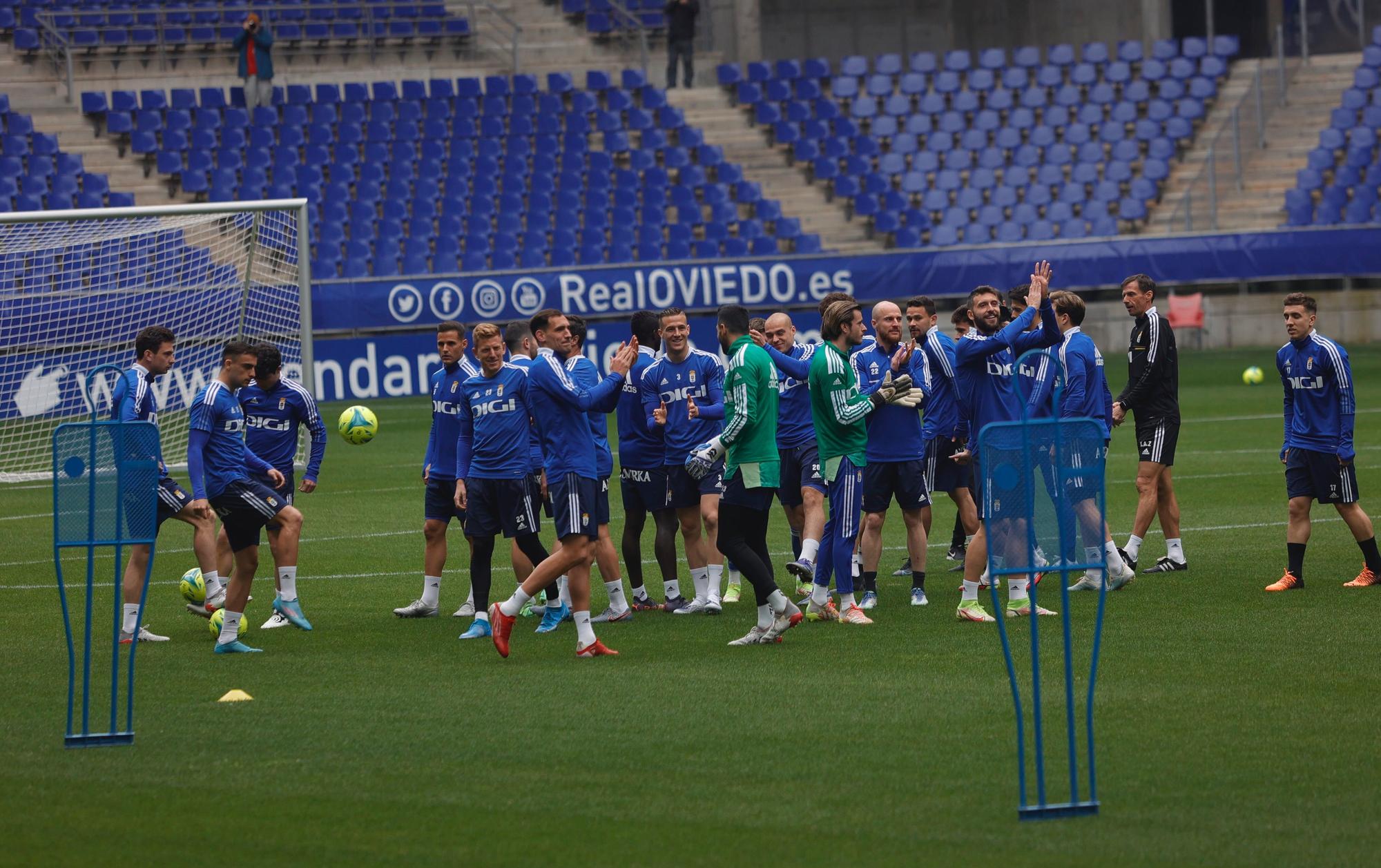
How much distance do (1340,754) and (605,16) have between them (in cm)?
3508

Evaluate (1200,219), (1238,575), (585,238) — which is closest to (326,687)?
(1238,575)

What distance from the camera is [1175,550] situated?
1288 centimetres

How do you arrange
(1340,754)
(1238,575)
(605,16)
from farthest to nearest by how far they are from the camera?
(605,16) < (1238,575) < (1340,754)

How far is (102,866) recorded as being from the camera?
6016 mm

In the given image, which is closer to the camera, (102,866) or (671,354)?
(102,866)

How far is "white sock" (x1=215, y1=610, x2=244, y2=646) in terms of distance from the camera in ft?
34.5

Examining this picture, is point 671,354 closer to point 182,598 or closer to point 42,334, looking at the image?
point 182,598

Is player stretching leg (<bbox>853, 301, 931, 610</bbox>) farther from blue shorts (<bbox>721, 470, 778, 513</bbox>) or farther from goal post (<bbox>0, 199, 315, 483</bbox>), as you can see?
goal post (<bbox>0, 199, 315, 483</bbox>)

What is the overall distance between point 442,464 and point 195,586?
5.93ft

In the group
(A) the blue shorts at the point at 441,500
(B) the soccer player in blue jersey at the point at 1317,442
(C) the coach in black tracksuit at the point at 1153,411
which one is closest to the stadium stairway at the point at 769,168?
(C) the coach in black tracksuit at the point at 1153,411

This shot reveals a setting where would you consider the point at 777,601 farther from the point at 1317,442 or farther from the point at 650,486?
the point at 1317,442

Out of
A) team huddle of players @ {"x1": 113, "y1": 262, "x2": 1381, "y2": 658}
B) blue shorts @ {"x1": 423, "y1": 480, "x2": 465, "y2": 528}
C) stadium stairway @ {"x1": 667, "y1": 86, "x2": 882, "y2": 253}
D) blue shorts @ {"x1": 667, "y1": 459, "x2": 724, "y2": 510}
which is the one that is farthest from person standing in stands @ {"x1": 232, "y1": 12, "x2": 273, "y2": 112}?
blue shorts @ {"x1": 667, "y1": 459, "x2": 724, "y2": 510}

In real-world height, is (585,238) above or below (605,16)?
below

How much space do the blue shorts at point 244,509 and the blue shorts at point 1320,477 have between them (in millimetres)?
6658
